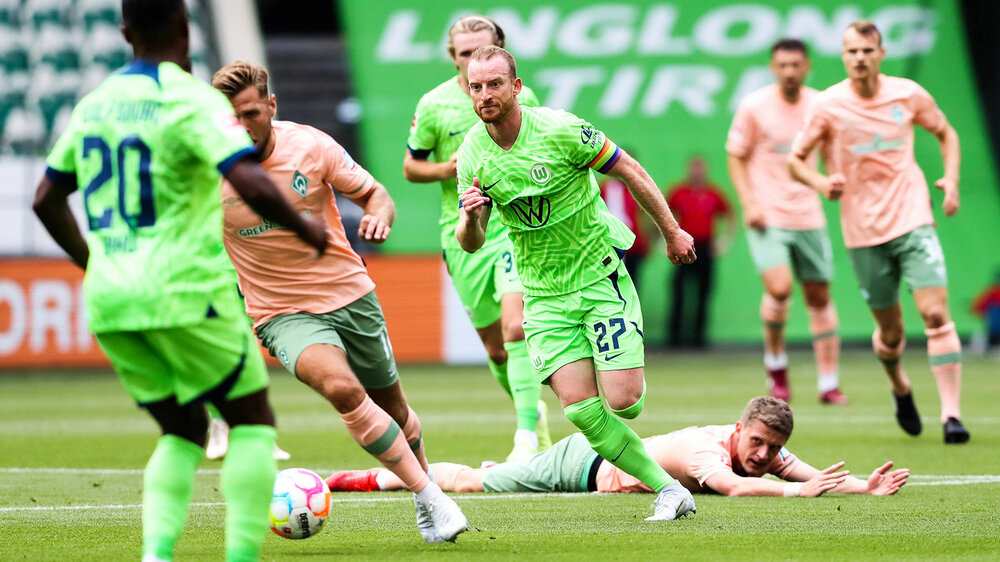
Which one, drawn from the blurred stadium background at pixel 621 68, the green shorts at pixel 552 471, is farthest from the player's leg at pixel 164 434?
the blurred stadium background at pixel 621 68

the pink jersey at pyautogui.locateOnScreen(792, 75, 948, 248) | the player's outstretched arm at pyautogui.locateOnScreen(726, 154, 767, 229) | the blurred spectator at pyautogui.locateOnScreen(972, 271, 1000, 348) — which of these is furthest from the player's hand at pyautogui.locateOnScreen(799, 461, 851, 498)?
the blurred spectator at pyautogui.locateOnScreen(972, 271, 1000, 348)

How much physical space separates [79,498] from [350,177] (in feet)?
8.17

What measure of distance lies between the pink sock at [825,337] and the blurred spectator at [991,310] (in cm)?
802

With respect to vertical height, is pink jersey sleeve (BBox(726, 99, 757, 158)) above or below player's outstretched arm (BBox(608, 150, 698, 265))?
below

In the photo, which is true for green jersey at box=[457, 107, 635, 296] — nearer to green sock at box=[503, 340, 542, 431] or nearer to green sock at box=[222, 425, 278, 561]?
green sock at box=[503, 340, 542, 431]

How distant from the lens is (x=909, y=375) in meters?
16.7

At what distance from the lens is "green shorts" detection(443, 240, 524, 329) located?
28.5ft

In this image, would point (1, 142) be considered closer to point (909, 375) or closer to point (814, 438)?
point (909, 375)

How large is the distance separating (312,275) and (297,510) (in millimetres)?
1051

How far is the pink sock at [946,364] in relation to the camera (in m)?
9.91

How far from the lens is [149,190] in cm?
449

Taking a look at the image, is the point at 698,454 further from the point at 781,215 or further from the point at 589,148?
the point at 781,215

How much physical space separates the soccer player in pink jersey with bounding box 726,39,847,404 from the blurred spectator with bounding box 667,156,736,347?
6231mm

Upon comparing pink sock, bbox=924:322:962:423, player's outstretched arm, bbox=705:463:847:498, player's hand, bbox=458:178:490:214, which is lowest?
pink sock, bbox=924:322:962:423
